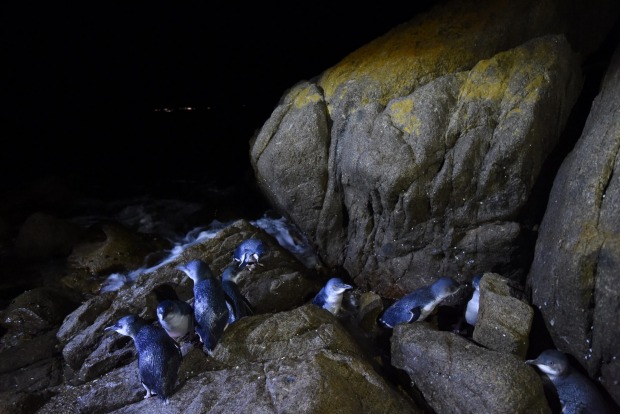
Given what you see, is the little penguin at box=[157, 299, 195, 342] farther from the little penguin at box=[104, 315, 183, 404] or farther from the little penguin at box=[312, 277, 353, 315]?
the little penguin at box=[312, 277, 353, 315]

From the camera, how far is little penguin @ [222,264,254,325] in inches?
214

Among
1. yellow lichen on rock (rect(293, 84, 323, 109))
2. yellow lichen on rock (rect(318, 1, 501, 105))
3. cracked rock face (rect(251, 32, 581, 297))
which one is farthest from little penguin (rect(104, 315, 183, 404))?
yellow lichen on rock (rect(318, 1, 501, 105))

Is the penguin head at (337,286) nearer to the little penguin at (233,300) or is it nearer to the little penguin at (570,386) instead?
the little penguin at (233,300)

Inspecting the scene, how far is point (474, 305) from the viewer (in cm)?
566

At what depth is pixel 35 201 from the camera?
12.2 meters

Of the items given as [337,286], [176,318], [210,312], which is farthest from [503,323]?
[176,318]

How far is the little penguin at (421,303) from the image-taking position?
Answer: 5656 mm

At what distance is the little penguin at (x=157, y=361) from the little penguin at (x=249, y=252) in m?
1.95

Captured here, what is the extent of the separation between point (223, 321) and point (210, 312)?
0.62 ft

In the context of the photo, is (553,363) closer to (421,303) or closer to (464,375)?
(464,375)

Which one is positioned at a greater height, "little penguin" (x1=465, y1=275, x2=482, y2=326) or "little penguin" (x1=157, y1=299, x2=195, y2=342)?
"little penguin" (x1=157, y1=299, x2=195, y2=342)

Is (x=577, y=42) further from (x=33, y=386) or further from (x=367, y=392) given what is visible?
(x=33, y=386)

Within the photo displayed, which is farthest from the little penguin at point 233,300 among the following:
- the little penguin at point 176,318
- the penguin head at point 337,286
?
the penguin head at point 337,286

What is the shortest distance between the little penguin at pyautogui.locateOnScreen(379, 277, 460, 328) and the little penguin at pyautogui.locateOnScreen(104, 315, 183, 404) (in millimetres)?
2848
